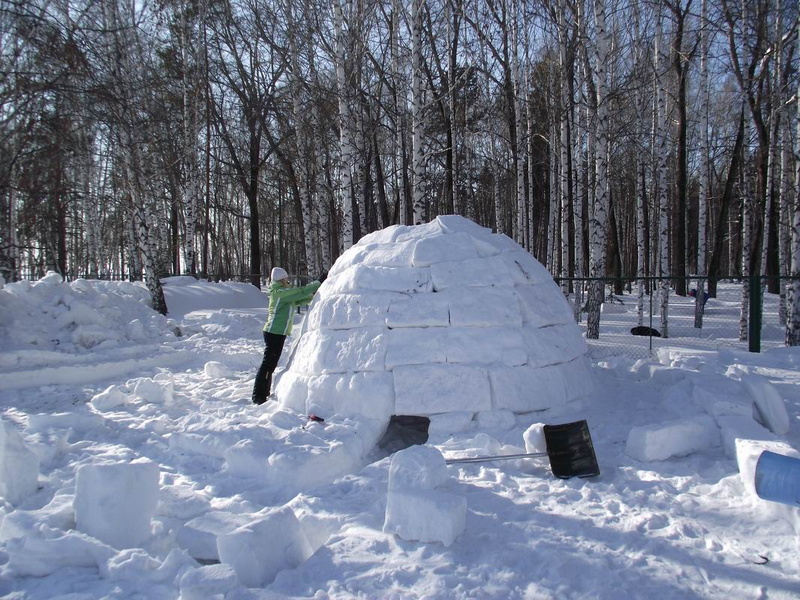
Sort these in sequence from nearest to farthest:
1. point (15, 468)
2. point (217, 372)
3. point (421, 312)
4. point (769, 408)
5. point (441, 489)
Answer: point (441, 489) → point (15, 468) → point (769, 408) → point (421, 312) → point (217, 372)

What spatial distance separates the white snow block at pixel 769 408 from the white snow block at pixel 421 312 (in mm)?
2317

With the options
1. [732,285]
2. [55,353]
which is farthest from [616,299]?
[55,353]

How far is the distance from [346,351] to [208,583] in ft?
8.47

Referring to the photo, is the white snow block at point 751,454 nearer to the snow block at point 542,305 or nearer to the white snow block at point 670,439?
the white snow block at point 670,439

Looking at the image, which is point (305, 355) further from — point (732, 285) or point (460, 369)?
point (732, 285)

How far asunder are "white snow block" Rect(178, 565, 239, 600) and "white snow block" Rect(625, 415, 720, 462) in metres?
2.60

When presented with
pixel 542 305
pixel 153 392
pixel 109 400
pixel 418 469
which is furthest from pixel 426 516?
pixel 109 400

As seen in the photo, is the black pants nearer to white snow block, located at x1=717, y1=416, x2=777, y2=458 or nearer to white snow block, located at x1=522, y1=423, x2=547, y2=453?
white snow block, located at x1=522, y1=423, x2=547, y2=453

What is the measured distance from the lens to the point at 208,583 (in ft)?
6.76

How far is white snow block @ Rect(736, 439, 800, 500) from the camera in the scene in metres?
2.83

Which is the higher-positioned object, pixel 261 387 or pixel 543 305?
pixel 543 305

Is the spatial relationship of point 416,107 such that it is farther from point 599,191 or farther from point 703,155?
point 703,155

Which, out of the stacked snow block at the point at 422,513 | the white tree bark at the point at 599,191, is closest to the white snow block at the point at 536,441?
the stacked snow block at the point at 422,513

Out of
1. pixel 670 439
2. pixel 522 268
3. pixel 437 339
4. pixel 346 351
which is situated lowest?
pixel 670 439
